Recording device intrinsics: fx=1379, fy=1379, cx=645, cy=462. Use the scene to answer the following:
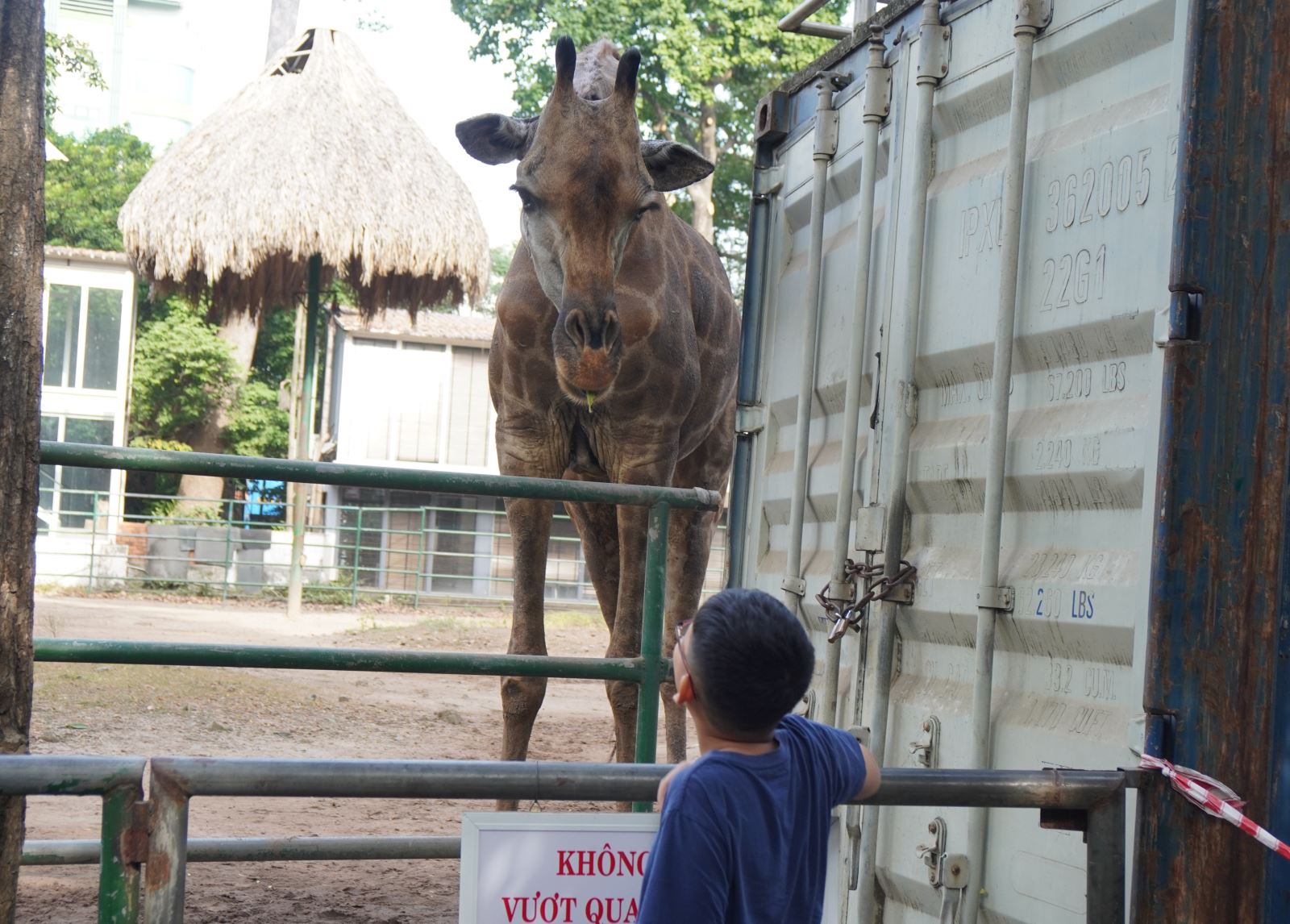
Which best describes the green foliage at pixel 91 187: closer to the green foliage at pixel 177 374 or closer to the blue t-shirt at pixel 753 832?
the green foliage at pixel 177 374

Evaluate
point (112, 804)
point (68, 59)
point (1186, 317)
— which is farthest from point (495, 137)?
Result: point (68, 59)

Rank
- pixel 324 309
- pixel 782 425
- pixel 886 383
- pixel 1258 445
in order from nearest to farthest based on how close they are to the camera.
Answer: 1. pixel 1258 445
2. pixel 886 383
3. pixel 782 425
4. pixel 324 309

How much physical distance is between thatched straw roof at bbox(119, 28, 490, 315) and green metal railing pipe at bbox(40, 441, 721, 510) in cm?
1250

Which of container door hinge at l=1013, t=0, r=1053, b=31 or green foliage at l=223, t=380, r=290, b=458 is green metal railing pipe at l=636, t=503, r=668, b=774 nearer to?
container door hinge at l=1013, t=0, r=1053, b=31

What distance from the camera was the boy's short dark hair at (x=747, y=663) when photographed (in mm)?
1857

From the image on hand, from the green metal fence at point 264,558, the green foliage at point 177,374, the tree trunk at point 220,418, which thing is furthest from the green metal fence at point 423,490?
the green foliage at point 177,374

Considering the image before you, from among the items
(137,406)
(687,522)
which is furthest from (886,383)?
(137,406)

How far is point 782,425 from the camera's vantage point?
15.7 feet

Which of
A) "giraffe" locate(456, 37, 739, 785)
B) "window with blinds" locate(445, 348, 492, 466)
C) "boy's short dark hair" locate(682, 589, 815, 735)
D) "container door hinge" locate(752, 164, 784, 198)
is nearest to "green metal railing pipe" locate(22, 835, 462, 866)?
"giraffe" locate(456, 37, 739, 785)

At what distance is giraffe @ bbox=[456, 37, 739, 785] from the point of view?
4.50 metres

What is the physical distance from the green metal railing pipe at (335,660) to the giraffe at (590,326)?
1008 mm

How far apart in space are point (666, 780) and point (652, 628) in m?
1.68

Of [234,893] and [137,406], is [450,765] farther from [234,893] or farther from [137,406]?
[137,406]

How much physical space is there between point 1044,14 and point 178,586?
1745cm
